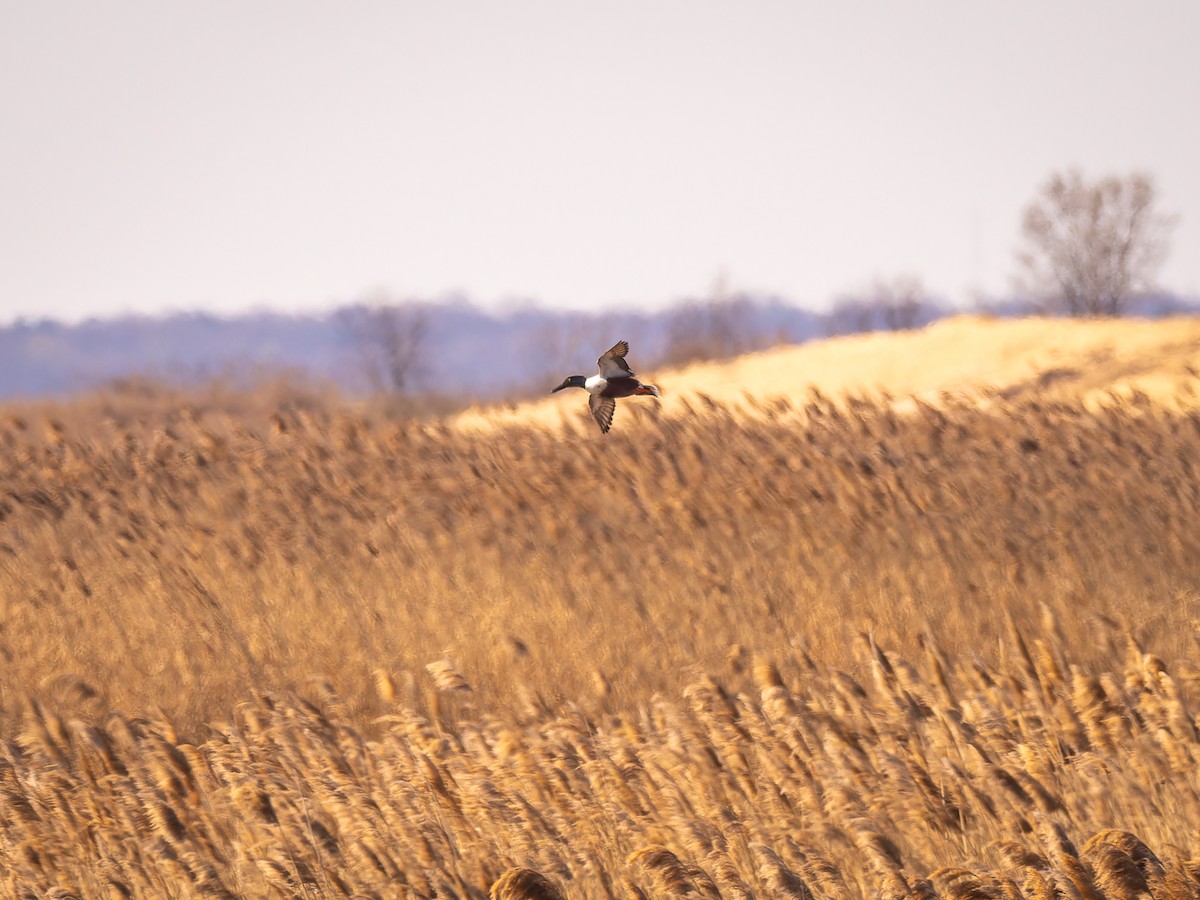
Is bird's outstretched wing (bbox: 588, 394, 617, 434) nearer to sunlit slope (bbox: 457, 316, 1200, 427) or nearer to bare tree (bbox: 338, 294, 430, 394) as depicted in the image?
sunlit slope (bbox: 457, 316, 1200, 427)

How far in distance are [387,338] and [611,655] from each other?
261ft

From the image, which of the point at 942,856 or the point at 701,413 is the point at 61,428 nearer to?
the point at 701,413

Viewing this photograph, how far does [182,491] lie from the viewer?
29.2ft

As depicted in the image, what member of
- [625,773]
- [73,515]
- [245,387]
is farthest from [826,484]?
[245,387]

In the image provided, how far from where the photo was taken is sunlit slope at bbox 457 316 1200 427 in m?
24.8

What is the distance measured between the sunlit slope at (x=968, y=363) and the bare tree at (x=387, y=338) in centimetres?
5148

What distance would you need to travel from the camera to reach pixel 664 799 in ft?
13.8

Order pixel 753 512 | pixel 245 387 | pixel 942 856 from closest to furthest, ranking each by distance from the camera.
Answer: pixel 942 856
pixel 753 512
pixel 245 387

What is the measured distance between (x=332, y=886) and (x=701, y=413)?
588 cm

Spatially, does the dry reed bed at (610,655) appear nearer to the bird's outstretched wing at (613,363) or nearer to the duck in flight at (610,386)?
the duck in flight at (610,386)

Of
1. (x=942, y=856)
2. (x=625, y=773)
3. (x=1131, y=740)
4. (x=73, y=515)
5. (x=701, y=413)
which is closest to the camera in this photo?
(x=942, y=856)

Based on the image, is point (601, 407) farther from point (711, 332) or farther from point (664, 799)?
point (711, 332)

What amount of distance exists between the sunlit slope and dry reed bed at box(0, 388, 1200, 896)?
561 inches

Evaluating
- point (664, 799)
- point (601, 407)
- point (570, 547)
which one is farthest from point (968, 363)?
point (664, 799)
